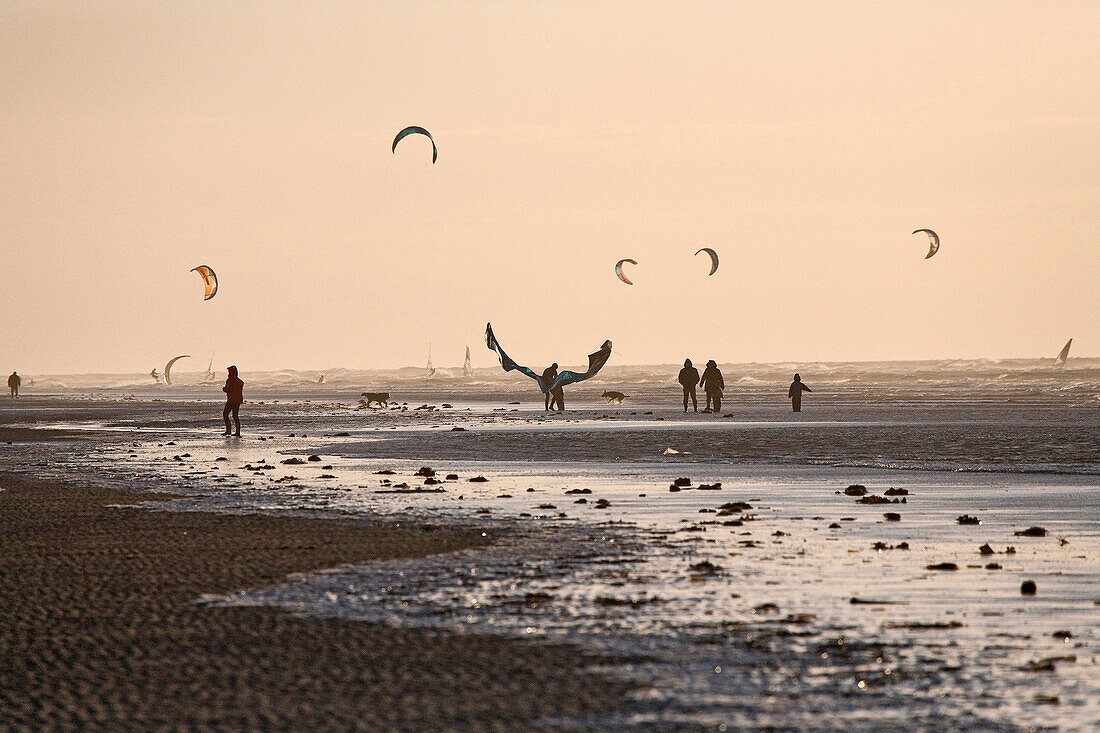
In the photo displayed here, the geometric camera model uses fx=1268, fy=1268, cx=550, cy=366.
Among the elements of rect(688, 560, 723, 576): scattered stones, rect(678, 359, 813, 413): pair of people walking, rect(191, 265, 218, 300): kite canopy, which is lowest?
rect(688, 560, 723, 576): scattered stones

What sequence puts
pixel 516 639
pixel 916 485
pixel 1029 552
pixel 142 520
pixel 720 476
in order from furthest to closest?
pixel 720 476 < pixel 916 485 < pixel 142 520 < pixel 1029 552 < pixel 516 639

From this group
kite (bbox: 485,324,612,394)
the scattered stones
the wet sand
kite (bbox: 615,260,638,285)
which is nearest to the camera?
the wet sand

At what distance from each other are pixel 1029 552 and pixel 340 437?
23689 millimetres

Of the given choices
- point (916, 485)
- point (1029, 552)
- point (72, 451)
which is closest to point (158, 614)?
point (1029, 552)

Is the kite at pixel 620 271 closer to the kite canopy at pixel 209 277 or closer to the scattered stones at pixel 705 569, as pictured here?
the kite canopy at pixel 209 277

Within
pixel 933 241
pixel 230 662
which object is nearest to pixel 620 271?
pixel 933 241

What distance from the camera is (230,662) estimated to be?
7.22 metres

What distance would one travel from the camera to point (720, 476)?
63.6 ft

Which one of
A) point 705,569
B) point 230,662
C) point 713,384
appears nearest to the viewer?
point 230,662

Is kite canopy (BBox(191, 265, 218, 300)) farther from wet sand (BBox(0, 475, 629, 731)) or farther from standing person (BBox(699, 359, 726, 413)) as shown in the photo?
wet sand (BBox(0, 475, 629, 731))

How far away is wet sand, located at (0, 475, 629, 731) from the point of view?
6.14 m

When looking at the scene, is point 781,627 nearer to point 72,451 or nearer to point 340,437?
point 72,451

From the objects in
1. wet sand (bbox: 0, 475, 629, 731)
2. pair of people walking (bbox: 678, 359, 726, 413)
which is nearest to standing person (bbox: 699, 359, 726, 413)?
pair of people walking (bbox: 678, 359, 726, 413)

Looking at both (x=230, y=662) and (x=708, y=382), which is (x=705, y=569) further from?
(x=708, y=382)
